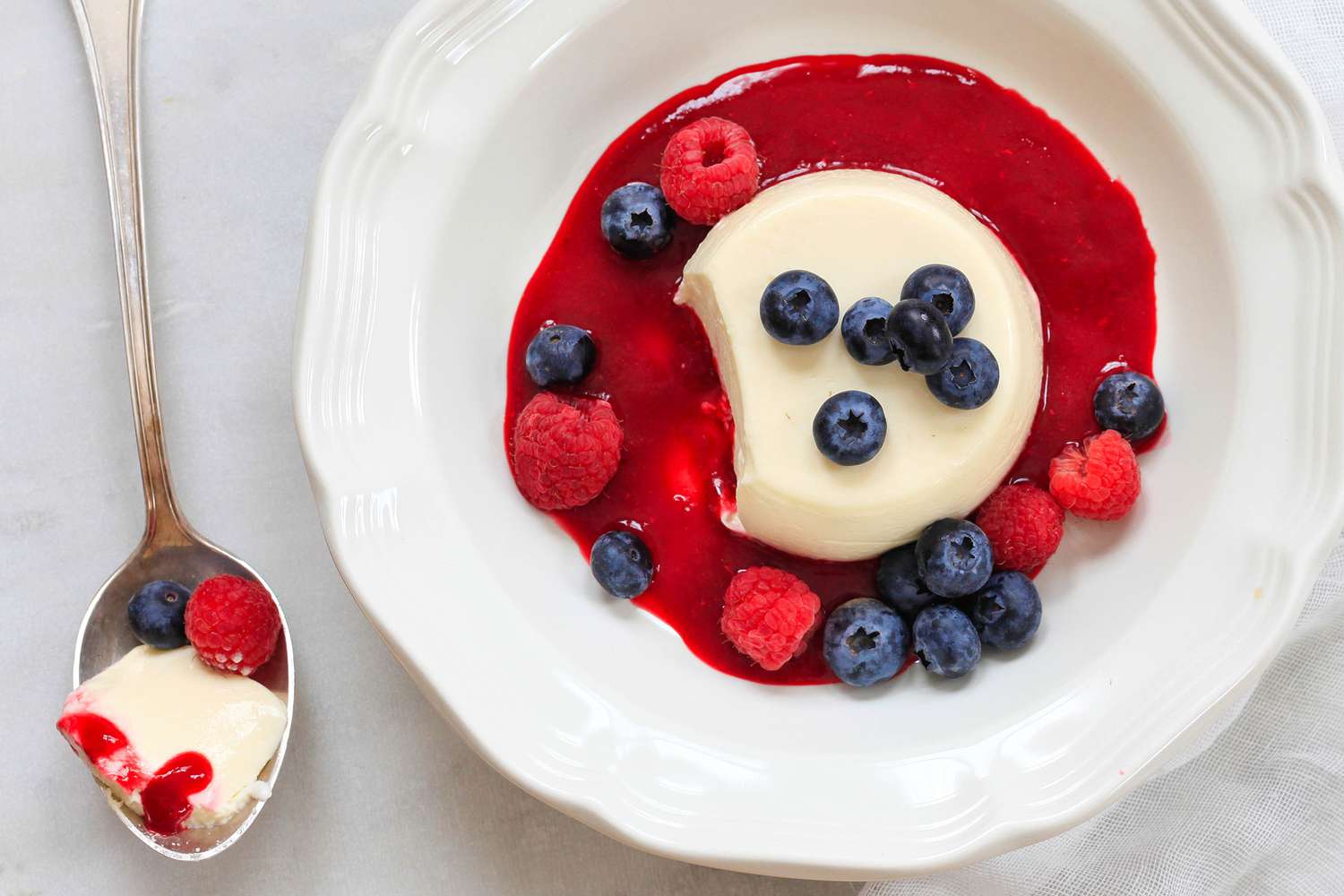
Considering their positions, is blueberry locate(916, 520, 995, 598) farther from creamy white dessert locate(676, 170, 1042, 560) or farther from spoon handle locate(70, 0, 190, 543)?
spoon handle locate(70, 0, 190, 543)

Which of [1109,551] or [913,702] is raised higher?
[1109,551]

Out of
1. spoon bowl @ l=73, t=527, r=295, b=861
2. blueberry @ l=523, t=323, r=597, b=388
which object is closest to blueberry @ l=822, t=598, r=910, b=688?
blueberry @ l=523, t=323, r=597, b=388

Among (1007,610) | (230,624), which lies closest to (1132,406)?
(1007,610)

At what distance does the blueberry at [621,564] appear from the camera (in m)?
1.59

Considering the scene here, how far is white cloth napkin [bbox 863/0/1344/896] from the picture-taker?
175cm

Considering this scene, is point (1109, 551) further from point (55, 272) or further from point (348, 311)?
point (55, 272)

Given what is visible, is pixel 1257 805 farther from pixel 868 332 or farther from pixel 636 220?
pixel 636 220

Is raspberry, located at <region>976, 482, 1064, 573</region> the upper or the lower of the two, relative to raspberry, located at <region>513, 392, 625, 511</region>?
upper

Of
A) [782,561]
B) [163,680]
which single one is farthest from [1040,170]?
[163,680]

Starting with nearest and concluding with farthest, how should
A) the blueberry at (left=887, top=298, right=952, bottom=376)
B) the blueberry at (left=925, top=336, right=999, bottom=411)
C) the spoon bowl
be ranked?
the blueberry at (left=887, top=298, right=952, bottom=376) → the blueberry at (left=925, top=336, right=999, bottom=411) → the spoon bowl

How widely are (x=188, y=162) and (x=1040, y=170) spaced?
1.42m

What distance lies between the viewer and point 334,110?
1835 mm

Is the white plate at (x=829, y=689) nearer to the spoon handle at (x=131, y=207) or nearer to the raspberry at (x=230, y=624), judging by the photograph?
the raspberry at (x=230, y=624)

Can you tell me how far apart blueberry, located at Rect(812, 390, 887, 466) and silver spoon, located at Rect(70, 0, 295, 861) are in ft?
3.04
